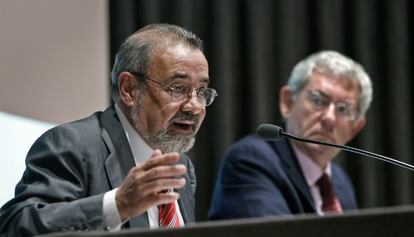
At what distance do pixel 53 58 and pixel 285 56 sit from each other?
129cm

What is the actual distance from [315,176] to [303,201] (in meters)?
0.21

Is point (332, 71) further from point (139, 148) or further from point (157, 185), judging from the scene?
point (157, 185)

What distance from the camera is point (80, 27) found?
10.5 feet

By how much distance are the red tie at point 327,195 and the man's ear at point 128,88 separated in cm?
127

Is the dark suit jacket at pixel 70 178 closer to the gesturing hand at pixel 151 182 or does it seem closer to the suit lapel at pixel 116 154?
the suit lapel at pixel 116 154

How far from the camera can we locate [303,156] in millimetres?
3248

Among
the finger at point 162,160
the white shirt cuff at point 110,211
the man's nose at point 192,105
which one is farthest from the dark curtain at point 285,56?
the finger at point 162,160

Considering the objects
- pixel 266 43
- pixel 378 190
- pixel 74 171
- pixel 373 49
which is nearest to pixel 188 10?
pixel 266 43

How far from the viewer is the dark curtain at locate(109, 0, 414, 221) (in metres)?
3.80

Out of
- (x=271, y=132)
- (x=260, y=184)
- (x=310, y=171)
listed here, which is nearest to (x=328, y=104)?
(x=310, y=171)

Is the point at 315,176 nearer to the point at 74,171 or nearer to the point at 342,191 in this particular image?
the point at 342,191

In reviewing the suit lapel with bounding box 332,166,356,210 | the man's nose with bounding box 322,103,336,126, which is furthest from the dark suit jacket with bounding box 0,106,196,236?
the suit lapel with bounding box 332,166,356,210

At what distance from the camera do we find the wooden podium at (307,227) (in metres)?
1.29

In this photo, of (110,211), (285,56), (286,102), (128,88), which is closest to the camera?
(110,211)
